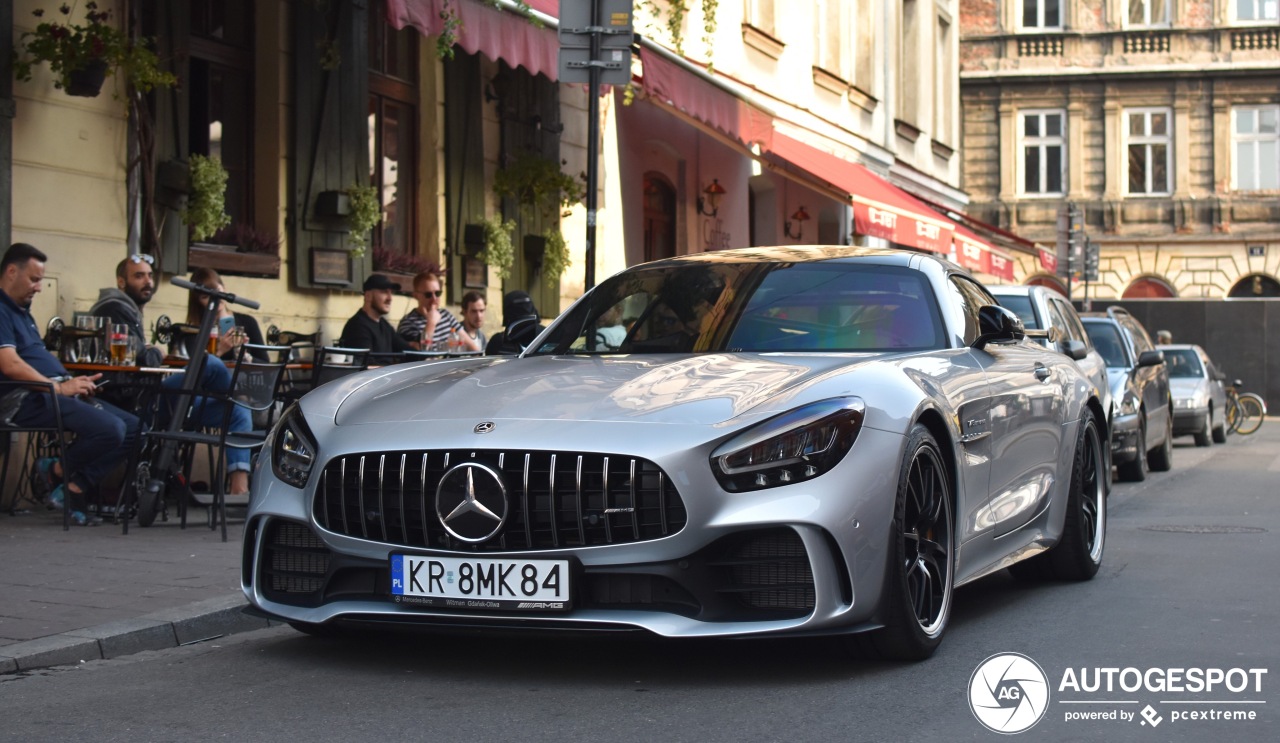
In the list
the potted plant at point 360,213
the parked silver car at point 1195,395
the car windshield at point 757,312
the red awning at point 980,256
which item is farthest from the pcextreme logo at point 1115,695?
the parked silver car at point 1195,395

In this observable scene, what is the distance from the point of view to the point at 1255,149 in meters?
48.0

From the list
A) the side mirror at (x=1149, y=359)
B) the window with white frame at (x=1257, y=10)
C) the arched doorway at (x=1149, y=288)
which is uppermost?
the window with white frame at (x=1257, y=10)

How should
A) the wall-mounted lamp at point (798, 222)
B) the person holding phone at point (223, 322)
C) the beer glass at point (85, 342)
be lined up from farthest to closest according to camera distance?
the wall-mounted lamp at point (798, 222) → the person holding phone at point (223, 322) → the beer glass at point (85, 342)

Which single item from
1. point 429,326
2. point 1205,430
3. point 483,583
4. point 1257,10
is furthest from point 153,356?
point 1257,10

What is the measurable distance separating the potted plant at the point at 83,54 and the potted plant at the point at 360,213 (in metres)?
2.93

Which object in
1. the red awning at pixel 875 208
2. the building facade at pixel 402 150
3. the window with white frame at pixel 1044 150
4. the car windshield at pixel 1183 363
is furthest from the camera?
the window with white frame at pixel 1044 150

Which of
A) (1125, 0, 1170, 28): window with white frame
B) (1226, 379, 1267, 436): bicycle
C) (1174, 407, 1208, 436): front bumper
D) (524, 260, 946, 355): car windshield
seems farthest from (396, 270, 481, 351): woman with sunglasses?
(1125, 0, 1170, 28): window with white frame

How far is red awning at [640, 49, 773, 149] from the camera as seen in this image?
15.0 meters

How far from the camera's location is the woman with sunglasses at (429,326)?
1317cm

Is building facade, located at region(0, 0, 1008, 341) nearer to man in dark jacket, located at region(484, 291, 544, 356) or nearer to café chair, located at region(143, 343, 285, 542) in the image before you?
café chair, located at region(143, 343, 285, 542)

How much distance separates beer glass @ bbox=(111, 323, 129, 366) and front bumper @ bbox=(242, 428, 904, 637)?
4.93 m

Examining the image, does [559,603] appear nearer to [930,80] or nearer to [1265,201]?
[930,80]

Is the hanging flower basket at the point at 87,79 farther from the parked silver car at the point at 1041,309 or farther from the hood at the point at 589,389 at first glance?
the parked silver car at the point at 1041,309

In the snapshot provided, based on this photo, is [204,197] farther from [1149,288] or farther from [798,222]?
[1149,288]
